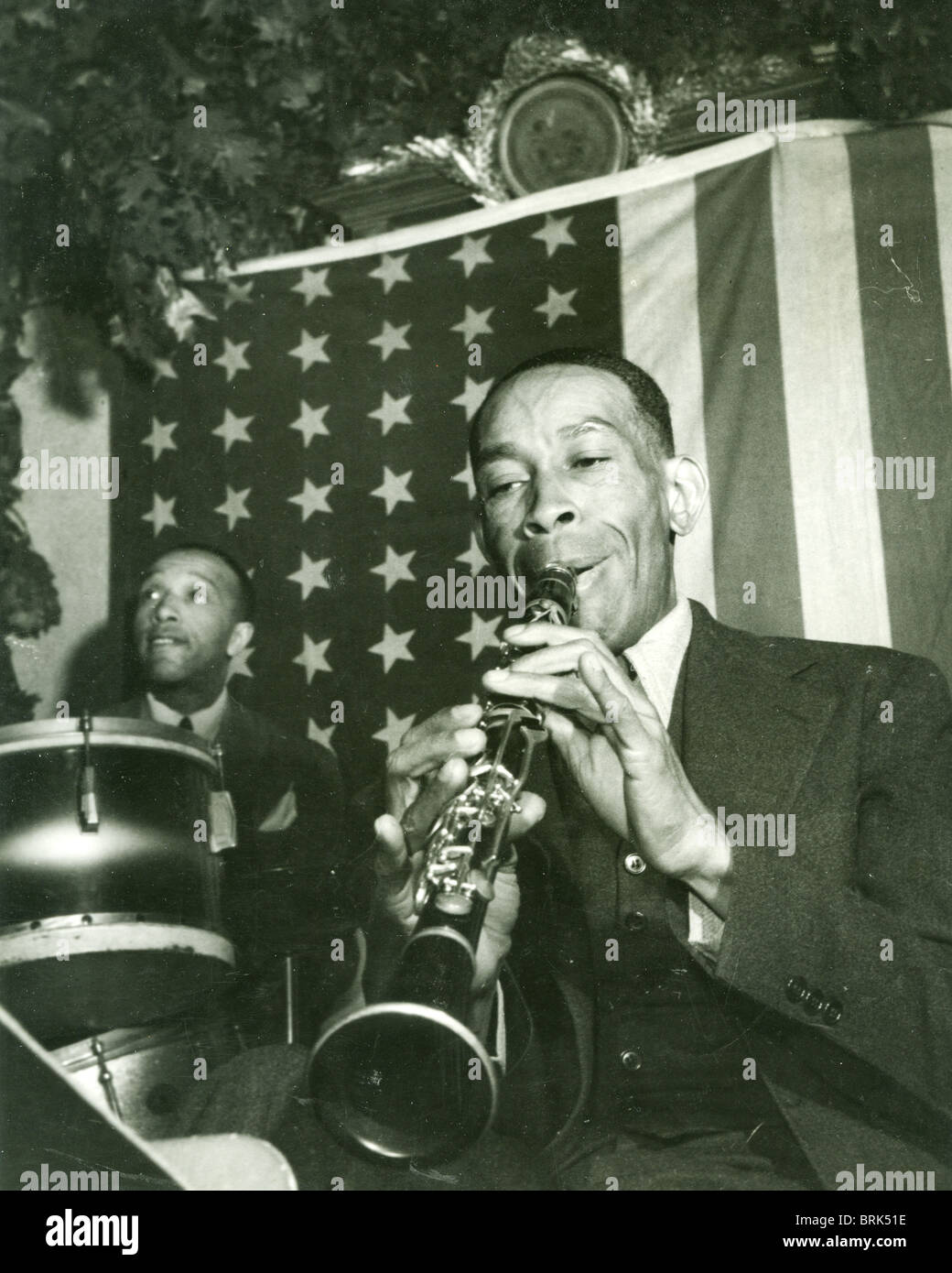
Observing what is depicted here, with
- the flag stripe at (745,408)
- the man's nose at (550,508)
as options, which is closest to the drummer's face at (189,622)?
the man's nose at (550,508)

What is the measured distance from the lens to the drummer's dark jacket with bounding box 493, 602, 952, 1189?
1956 mm

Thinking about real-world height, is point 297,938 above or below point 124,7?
below

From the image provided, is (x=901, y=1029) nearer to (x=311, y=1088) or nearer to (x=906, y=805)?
(x=906, y=805)

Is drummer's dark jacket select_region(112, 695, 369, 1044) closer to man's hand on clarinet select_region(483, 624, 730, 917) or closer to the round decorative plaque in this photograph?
man's hand on clarinet select_region(483, 624, 730, 917)

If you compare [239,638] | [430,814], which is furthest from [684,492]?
[239,638]

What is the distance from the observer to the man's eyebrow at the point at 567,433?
2477 millimetres

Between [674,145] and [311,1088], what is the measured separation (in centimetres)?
235

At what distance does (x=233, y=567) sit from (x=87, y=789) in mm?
691

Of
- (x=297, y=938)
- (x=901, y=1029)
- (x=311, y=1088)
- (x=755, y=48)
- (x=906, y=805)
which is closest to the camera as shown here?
(x=311, y=1088)

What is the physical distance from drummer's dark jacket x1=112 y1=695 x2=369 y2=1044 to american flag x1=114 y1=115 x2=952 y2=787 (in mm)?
75

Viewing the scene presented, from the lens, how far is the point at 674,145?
2.99 m

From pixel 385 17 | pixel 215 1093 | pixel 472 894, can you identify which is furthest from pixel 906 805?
pixel 385 17

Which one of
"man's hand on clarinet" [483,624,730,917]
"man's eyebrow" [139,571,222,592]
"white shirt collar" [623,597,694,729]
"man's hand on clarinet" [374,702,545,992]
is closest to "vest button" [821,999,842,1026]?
"man's hand on clarinet" [483,624,730,917]

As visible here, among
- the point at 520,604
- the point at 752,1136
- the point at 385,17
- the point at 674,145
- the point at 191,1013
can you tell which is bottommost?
the point at 752,1136
